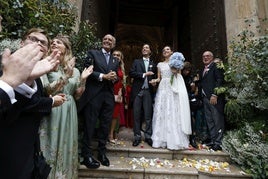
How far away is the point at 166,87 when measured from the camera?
4.62 metres

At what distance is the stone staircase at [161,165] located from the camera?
3.53m

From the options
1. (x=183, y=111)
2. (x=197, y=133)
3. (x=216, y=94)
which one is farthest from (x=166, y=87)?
(x=197, y=133)

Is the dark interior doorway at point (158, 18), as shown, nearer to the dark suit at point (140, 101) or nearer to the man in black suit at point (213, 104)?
the man in black suit at point (213, 104)

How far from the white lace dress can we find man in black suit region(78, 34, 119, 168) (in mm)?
1153

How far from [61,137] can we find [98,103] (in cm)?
95

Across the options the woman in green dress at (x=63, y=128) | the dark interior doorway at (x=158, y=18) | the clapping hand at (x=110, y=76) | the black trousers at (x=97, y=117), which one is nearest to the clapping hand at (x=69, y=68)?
the woman in green dress at (x=63, y=128)

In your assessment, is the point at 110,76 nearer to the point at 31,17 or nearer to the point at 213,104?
the point at 31,17

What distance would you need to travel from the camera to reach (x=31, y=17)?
11.9ft

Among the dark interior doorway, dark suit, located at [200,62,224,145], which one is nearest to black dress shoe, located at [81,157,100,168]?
dark suit, located at [200,62,224,145]

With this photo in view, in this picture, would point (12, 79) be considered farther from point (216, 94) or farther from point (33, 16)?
point (216, 94)

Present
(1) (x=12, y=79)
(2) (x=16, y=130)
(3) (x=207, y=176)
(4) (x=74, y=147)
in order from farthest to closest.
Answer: (3) (x=207, y=176)
(4) (x=74, y=147)
(2) (x=16, y=130)
(1) (x=12, y=79)

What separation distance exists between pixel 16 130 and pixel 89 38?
11.9ft

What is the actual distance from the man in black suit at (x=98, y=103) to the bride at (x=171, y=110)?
1107mm

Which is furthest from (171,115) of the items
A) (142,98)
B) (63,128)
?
(63,128)
